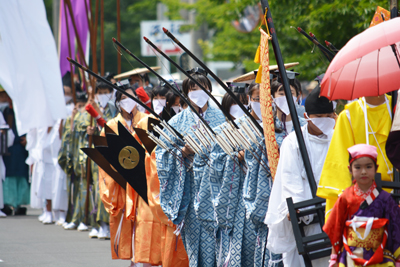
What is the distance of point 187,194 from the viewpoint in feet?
20.5

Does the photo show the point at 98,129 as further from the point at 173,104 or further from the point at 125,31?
the point at 125,31

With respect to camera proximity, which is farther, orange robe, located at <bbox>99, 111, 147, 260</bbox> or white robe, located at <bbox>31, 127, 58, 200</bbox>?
white robe, located at <bbox>31, 127, 58, 200</bbox>

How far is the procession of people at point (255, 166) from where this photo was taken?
3727 millimetres

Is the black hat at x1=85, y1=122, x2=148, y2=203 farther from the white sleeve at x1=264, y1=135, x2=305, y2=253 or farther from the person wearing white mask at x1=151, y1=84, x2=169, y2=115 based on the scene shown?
the white sleeve at x1=264, y1=135, x2=305, y2=253

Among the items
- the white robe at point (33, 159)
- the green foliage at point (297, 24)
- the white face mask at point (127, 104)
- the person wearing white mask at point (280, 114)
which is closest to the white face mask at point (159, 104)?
the white face mask at point (127, 104)

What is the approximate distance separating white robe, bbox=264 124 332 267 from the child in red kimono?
2.41 ft

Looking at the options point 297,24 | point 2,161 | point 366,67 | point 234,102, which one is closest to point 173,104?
point 234,102

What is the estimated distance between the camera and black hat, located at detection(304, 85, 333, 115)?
4.41 m

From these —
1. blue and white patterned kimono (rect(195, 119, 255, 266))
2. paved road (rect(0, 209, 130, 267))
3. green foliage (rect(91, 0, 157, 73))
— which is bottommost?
paved road (rect(0, 209, 130, 267))

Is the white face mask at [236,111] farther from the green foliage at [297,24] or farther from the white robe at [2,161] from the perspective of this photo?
the white robe at [2,161]

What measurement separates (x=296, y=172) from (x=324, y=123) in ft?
1.28

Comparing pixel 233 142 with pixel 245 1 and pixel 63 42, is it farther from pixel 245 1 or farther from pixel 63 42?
pixel 63 42

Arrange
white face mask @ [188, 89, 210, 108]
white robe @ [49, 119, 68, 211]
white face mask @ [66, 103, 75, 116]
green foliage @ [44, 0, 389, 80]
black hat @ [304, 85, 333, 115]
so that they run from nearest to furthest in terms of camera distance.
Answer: black hat @ [304, 85, 333, 115]
white face mask @ [188, 89, 210, 108]
green foliage @ [44, 0, 389, 80]
white robe @ [49, 119, 68, 211]
white face mask @ [66, 103, 75, 116]

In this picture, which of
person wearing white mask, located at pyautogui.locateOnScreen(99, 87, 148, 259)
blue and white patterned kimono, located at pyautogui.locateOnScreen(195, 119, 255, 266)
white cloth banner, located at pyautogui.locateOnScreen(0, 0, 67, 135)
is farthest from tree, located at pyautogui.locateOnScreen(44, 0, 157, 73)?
blue and white patterned kimono, located at pyautogui.locateOnScreen(195, 119, 255, 266)
